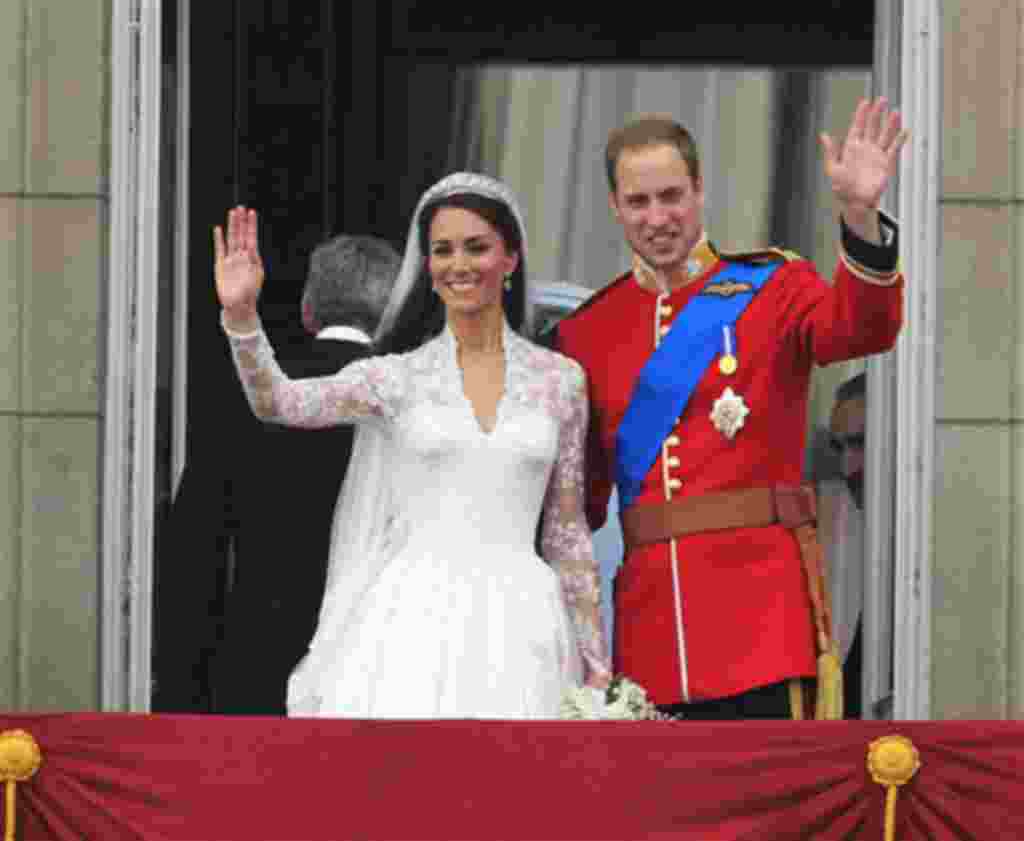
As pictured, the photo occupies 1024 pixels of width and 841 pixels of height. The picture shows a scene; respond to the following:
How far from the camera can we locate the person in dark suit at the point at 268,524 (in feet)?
27.5

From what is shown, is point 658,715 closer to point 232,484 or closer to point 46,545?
point 232,484

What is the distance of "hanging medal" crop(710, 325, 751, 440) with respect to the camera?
7934 millimetres

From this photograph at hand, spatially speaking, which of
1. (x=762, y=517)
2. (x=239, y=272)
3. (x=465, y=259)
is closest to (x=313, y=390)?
(x=239, y=272)

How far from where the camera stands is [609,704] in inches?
299

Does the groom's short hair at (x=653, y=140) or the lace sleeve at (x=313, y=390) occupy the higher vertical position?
the groom's short hair at (x=653, y=140)

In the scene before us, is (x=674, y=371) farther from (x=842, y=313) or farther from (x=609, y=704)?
(x=609, y=704)

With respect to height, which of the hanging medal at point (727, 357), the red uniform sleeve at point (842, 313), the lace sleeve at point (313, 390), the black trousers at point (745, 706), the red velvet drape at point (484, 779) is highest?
the red uniform sleeve at point (842, 313)

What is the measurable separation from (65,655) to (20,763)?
1804 mm

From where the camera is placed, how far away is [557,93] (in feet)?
36.8

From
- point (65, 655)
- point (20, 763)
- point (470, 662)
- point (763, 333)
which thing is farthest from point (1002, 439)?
point (20, 763)

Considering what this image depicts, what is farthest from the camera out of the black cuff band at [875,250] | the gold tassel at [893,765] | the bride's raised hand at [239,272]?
the bride's raised hand at [239,272]

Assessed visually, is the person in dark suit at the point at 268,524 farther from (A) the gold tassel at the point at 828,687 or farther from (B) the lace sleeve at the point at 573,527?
(A) the gold tassel at the point at 828,687

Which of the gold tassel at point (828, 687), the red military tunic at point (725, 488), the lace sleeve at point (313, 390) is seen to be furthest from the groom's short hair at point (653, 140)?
the gold tassel at point (828, 687)

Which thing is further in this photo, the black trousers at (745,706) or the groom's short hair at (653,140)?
the groom's short hair at (653,140)
